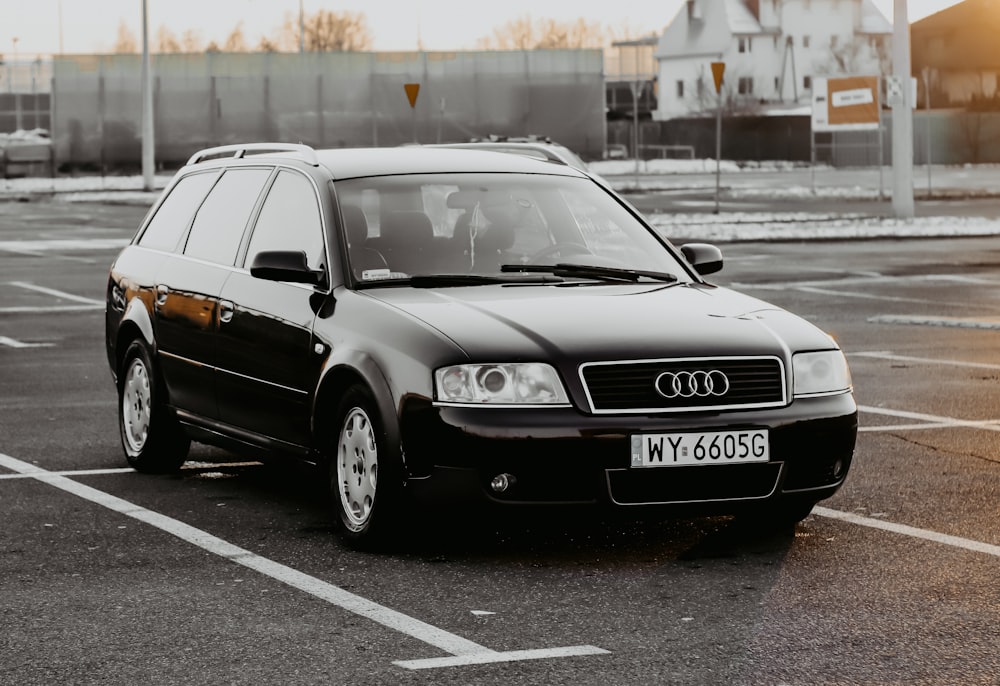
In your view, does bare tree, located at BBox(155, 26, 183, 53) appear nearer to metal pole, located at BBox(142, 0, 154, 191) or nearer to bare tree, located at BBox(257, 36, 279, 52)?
bare tree, located at BBox(257, 36, 279, 52)

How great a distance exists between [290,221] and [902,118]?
26.2m

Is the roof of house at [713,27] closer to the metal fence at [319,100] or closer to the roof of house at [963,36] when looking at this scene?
the roof of house at [963,36]

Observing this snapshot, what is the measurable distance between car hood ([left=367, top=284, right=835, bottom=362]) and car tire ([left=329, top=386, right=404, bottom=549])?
0.41 m

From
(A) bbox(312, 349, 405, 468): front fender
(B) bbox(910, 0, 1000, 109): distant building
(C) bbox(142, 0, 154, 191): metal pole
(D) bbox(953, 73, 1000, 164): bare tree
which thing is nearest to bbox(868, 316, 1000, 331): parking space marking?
(A) bbox(312, 349, 405, 468): front fender

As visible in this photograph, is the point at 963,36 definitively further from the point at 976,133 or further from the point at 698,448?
the point at 698,448

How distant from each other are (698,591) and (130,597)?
1860mm

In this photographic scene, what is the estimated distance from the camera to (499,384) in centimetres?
654

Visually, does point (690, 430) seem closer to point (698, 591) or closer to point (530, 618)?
point (698, 591)

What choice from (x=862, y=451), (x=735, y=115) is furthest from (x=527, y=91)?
(x=862, y=451)

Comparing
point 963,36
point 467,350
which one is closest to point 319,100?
point 963,36

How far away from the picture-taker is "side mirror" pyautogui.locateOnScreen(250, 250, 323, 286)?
737 cm

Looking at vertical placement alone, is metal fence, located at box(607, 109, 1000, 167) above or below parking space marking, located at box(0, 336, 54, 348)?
above

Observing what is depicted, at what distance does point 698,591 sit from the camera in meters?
6.18

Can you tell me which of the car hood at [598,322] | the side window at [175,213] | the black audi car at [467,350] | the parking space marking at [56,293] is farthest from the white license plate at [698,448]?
the parking space marking at [56,293]
